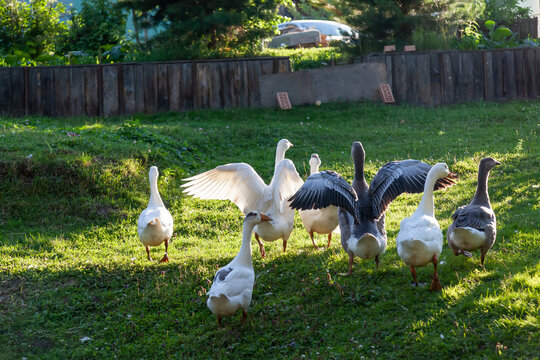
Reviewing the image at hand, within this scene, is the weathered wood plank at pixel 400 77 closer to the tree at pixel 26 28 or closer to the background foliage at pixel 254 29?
the background foliage at pixel 254 29

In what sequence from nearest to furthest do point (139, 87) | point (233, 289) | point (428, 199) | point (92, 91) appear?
1. point (233, 289)
2. point (428, 199)
3. point (92, 91)
4. point (139, 87)

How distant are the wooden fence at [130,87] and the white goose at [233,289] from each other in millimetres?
9995

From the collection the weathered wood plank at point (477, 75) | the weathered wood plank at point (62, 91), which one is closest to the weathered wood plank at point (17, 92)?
the weathered wood plank at point (62, 91)

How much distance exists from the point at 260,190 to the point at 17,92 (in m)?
9.92

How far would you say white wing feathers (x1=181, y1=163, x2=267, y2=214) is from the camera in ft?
26.9

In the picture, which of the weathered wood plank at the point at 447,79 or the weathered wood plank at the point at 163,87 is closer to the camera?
the weathered wood plank at the point at 163,87

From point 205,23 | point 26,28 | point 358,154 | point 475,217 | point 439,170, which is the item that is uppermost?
point 26,28

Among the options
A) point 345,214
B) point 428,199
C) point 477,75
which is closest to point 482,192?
point 428,199

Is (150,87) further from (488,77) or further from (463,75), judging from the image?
(488,77)

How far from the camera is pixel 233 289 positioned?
613 centimetres

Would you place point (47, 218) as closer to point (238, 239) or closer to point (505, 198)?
point (238, 239)

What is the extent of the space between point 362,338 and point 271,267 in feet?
6.77

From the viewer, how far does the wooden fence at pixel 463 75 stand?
15977mm

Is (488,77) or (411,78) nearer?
(411,78)
